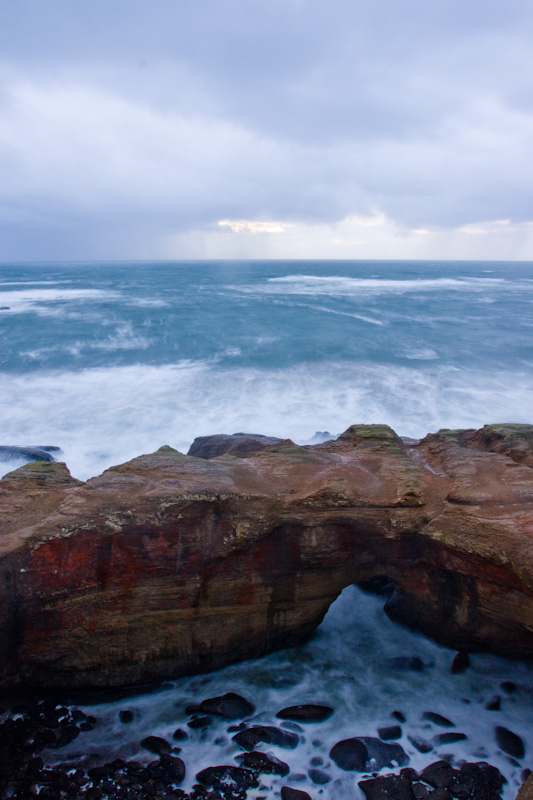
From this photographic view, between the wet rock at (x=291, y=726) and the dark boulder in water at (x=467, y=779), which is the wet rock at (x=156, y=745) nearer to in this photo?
the wet rock at (x=291, y=726)

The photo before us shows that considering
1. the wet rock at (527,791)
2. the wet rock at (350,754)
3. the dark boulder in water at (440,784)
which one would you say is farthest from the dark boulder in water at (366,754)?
the wet rock at (527,791)

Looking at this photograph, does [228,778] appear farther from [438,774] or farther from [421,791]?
[438,774]

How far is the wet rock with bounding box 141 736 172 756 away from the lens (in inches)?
263

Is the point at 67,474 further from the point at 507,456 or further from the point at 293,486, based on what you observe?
the point at 507,456

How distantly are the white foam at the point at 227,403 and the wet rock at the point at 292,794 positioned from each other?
1118 cm

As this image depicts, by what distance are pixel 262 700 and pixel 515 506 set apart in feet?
16.3

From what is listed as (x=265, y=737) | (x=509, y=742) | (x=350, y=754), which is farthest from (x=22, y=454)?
(x=509, y=742)

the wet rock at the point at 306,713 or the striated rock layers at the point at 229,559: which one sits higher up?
the striated rock layers at the point at 229,559

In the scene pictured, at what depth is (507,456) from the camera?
948 centimetres

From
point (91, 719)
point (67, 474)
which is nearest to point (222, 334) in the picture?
point (67, 474)

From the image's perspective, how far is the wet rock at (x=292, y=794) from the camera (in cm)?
603

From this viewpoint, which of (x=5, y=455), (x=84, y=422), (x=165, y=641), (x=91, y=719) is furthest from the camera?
(x=84, y=422)

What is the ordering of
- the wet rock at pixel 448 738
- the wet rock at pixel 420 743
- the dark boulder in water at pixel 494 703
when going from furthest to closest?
the dark boulder in water at pixel 494 703, the wet rock at pixel 448 738, the wet rock at pixel 420 743

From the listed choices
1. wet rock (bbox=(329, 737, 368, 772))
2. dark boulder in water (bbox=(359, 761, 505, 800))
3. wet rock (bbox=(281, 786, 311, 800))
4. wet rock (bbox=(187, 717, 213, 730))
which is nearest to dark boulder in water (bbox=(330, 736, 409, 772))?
wet rock (bbox=(329, 737, 368, 772))
